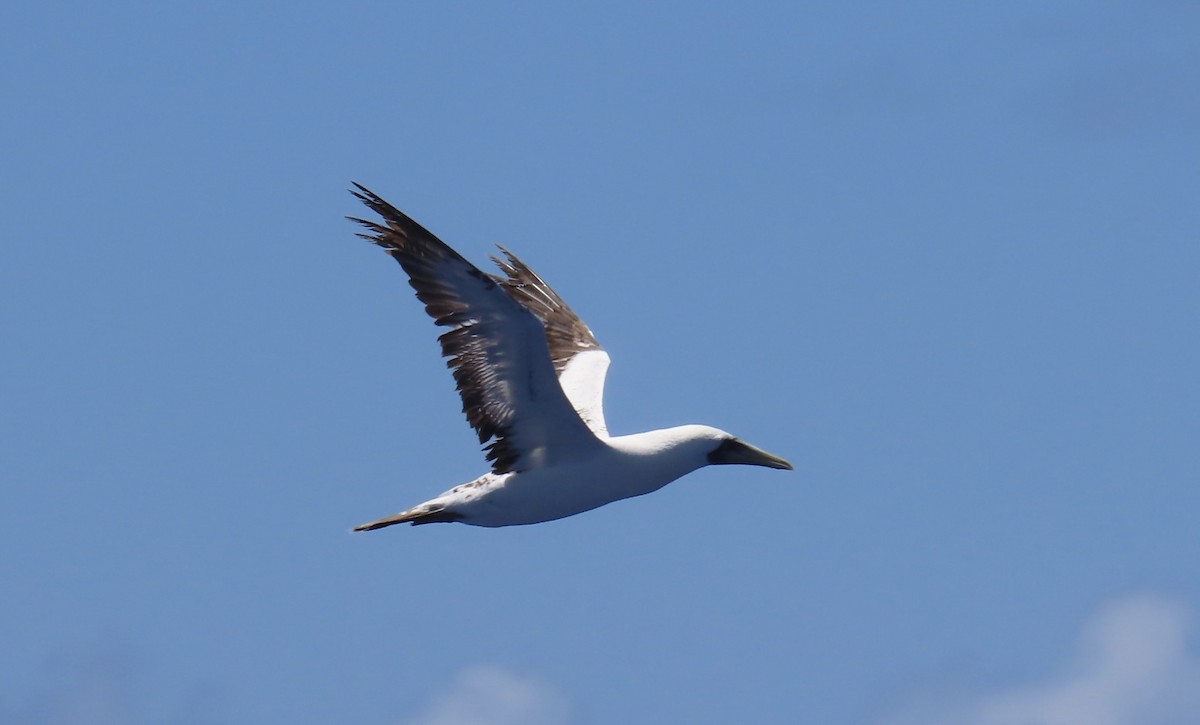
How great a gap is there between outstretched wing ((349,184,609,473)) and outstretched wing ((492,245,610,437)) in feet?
8.56

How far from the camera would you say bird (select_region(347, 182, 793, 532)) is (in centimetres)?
2022

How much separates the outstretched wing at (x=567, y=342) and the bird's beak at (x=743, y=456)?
166 centimetres

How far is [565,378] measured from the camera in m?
25.5

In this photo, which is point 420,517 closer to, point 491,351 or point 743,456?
point 491,351

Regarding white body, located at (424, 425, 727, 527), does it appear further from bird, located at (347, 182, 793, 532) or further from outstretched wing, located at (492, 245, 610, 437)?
outstretched wing, located at (492, 245, 610, 437)

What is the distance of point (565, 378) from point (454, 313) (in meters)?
5.24

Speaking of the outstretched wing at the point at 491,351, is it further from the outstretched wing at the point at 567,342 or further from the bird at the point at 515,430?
the outstretched wing at the point at 567,342

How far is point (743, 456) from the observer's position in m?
23.3

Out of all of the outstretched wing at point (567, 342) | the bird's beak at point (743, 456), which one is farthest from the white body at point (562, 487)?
Answer: the outstretched wing at point (567, 342)

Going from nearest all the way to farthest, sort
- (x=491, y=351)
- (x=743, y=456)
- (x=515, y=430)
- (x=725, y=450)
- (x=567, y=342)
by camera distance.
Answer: (x=491, y=351), (x=515, y=430), (x=725, y=450), (x=743, y=456), (x=567, y=342)

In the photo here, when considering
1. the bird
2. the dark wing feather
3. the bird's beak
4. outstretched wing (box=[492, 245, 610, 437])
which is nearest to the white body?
the bird

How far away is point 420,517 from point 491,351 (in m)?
2.35

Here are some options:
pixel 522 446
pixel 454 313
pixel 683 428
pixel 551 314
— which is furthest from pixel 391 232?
pixel 551 314

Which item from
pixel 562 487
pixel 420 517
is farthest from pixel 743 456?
pixel 420 517
